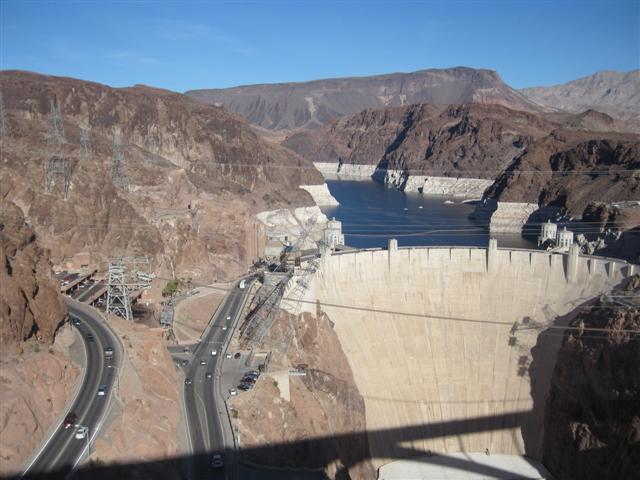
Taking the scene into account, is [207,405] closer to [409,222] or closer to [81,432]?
[81,432]

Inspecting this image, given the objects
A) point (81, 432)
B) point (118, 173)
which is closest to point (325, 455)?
point (81, 432)

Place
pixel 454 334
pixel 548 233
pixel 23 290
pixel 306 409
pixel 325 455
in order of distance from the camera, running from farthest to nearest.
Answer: pixel 548 233
pixel 454 334
pixel 306 409
pixel 325 455
pixel 23 290

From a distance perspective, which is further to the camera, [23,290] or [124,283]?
[124,283]

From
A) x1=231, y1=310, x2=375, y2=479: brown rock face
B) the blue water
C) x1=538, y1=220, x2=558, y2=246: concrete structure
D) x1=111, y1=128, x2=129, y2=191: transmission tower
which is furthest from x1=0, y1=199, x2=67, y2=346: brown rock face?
x1=538, y1=220, x2=558, y2=246: concrete structure

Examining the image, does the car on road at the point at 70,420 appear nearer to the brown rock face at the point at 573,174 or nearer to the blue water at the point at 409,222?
the blue water at the point at 409,222

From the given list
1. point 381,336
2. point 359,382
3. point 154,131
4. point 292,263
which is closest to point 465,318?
point 381,336

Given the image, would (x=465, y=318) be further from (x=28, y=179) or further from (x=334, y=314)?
(x=28, y=179)

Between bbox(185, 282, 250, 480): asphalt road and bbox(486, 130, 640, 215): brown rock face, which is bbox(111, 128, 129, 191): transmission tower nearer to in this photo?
bbox(185, 282, 250, 480): asphalt road
